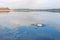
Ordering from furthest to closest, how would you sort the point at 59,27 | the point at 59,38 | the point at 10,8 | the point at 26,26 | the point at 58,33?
the point at 10,8 → the point at 26,26 → the point at 59,27 → the point at 58,33 → the point at 59,38

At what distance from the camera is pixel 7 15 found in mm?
3738

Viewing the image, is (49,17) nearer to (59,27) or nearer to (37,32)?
(59,27)

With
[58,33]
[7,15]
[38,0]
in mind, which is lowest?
[58,33]

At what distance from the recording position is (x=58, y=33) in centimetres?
278

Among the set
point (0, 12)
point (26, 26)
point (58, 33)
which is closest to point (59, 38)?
point (58, 33)

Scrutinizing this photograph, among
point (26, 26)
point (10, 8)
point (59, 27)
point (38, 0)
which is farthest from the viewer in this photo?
point (10, 8)

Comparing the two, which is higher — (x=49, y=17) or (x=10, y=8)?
(x=10, y=8)

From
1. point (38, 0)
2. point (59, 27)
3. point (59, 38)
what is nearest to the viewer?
point (59, 38)

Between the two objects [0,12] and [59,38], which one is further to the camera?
[0,12]

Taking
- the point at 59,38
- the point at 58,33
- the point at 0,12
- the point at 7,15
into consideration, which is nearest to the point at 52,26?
the point at 58,33

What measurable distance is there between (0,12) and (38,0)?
1204mm

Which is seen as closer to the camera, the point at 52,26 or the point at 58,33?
Result: the point at 58,33

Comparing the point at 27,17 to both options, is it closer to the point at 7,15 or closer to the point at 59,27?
the point at 7,15

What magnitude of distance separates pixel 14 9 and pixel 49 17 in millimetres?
1074
